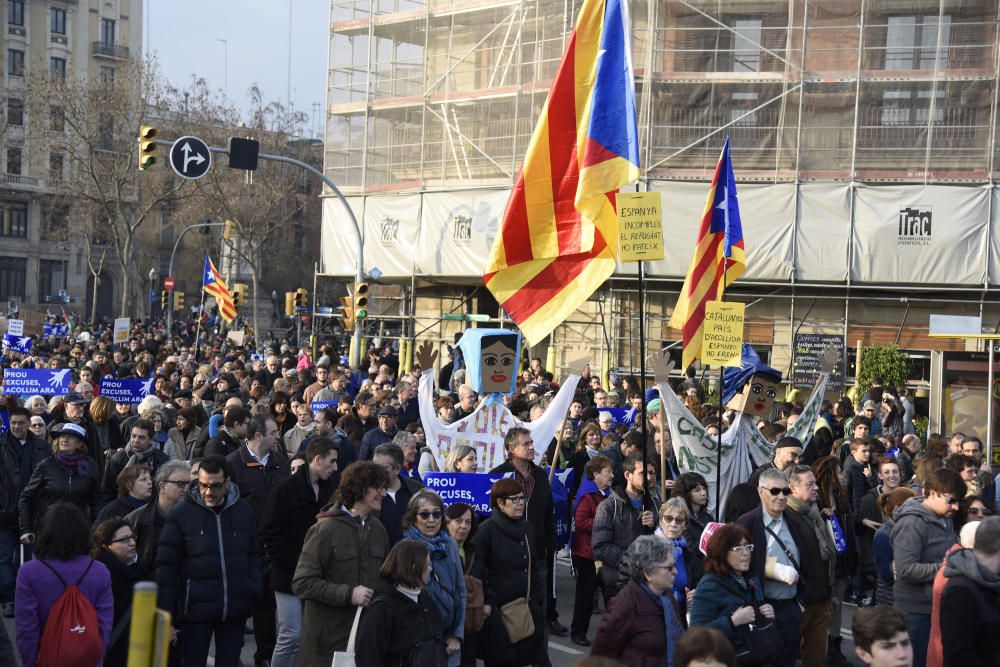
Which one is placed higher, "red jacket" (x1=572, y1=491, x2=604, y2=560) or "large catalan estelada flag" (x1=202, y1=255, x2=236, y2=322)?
"large catalan estelada flag" (x1=202, y1=255, x2=236, y2=322)

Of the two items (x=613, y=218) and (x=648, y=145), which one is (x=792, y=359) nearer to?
(x=648, y=145)

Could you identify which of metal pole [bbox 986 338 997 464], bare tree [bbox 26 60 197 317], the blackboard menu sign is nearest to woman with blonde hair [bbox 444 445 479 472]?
metal pole [bbox 986 338 997 464]

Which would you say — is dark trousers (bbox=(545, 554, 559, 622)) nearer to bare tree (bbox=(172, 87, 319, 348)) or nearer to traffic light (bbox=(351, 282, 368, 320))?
traffic light (bbox=(351, 282, 368, 320))

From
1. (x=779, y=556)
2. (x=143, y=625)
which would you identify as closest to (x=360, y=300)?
(x=779, y=556)

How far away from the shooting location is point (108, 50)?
79562 mm

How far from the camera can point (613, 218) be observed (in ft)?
30.5

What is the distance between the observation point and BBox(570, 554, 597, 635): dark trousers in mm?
9703

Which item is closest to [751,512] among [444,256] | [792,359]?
[792,359]

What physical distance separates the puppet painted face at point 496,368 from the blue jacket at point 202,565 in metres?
3.37

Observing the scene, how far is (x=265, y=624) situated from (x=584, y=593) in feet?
8.03

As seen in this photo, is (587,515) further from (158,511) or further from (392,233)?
(392,233)

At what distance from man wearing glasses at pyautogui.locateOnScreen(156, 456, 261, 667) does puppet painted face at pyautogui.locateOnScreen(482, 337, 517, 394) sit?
3296 millimetres

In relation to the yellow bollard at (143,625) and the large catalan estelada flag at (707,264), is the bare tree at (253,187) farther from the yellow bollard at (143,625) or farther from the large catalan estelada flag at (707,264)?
the yellow bollard at (143,625)

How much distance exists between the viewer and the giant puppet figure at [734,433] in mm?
10031
